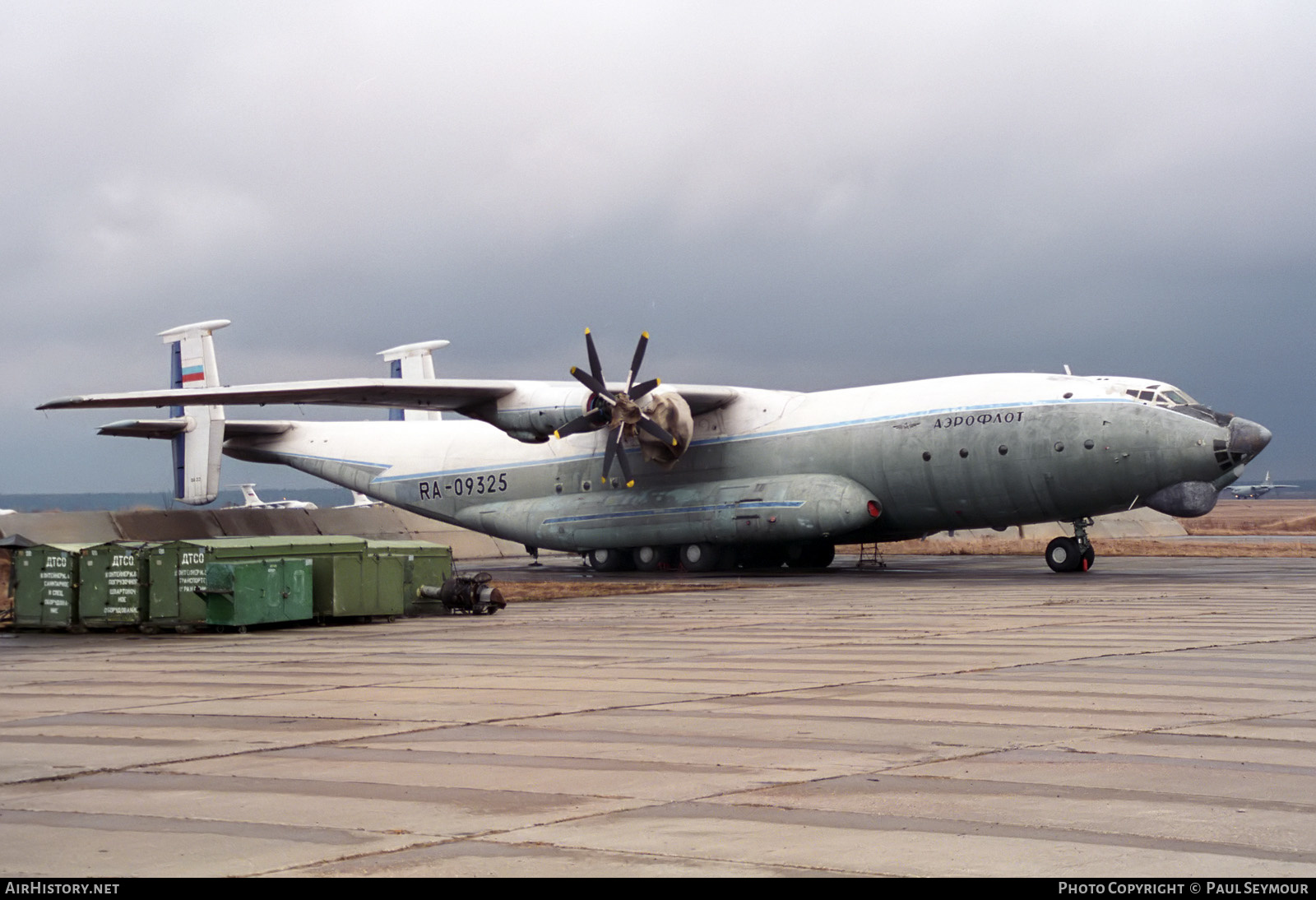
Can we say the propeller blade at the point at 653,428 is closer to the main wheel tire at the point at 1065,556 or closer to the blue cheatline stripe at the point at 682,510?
the blue cheatline stripe at the point at 682,510

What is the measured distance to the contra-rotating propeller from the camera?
33250mm

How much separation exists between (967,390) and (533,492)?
13424mm

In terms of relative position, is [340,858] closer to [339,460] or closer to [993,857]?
[993,857]

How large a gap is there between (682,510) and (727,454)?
1877 mm

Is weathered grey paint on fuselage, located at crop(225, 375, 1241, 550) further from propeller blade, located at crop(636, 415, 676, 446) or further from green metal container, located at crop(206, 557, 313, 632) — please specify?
green metal container, located at crop(206, 557, 313, 632)

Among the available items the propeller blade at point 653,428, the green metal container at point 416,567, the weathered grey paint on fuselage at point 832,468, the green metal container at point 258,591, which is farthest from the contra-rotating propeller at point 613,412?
the green metal container at point 258,591

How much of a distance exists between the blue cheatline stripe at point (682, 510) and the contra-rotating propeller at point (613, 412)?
2723 millimetres

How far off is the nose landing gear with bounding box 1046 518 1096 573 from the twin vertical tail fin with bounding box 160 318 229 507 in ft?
78.6

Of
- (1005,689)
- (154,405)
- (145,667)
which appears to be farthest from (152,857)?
(154,405)

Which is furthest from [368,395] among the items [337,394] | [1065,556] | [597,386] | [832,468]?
[1065,556]

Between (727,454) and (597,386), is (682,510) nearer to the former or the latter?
(727,454)

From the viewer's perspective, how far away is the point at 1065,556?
32.4 meters

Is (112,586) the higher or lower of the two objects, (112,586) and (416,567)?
the lower

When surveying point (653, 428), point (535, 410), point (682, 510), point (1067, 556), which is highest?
point (535, 410)
